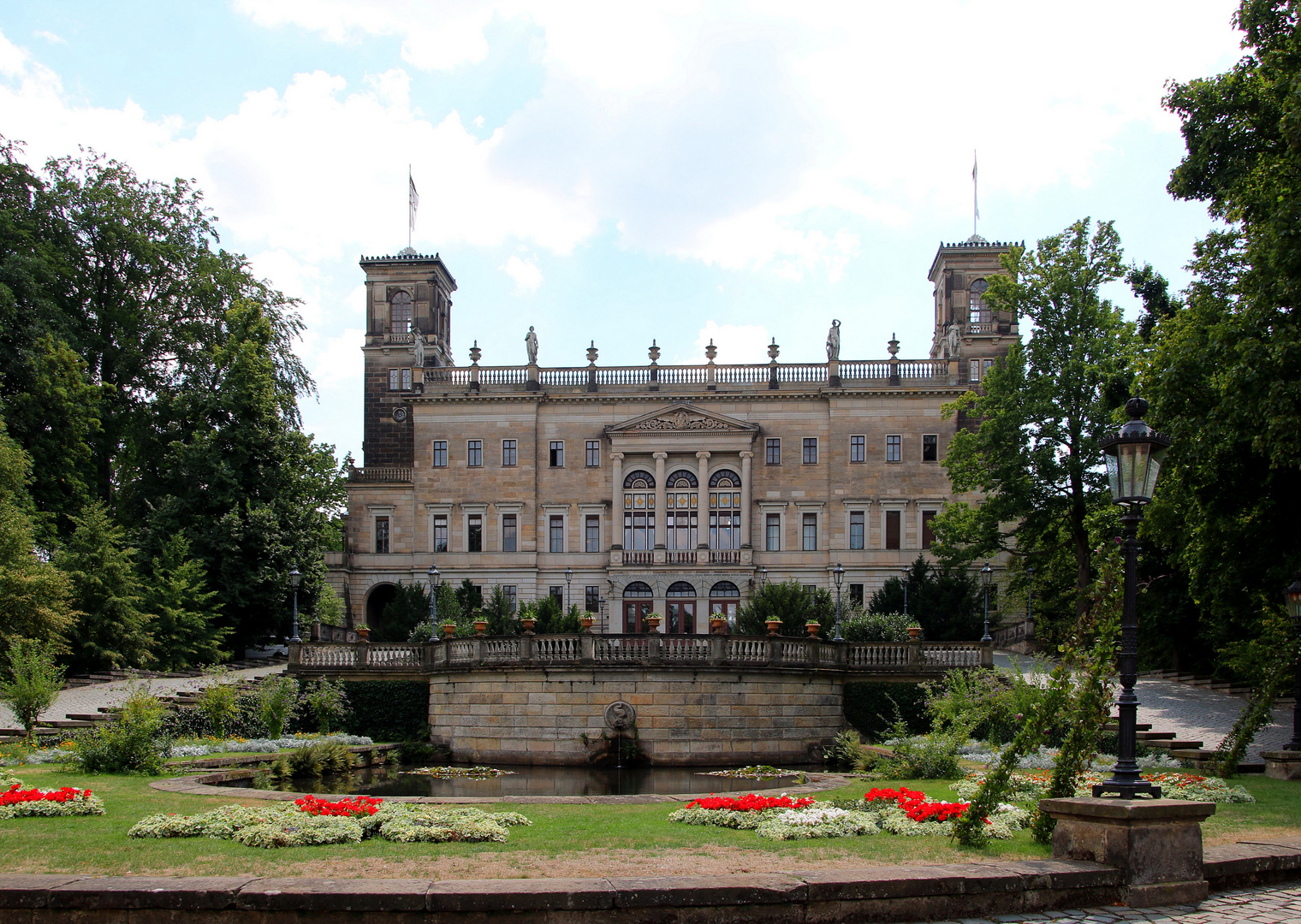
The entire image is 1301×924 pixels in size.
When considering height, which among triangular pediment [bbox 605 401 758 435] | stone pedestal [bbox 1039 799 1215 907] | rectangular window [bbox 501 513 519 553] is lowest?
stone pedestal [bbox 1039 799 1215 907]

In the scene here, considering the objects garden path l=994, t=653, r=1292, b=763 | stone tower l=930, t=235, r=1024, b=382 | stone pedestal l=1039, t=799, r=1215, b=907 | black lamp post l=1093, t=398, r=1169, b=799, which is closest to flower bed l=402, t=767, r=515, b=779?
garden path l=994, t=653, r=1292, b=763

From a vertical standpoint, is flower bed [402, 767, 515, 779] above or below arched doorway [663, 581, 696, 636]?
below

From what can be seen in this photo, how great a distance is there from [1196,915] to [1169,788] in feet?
20.0

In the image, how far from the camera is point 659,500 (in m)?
55.2

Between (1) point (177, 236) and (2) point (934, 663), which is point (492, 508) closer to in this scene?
(1) point (177, 236)

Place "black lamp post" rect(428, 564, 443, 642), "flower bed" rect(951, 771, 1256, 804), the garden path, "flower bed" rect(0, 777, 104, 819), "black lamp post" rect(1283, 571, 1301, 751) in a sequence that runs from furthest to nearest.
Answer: "black lamp post" rect(428, 564, 443, 642), the garden path, "black lamp post" rect(1283, 571, 1301, 751), "flower bed" rect(951, 771, 1256, 804), "flower bed" rect(0, 777, 104, 819)

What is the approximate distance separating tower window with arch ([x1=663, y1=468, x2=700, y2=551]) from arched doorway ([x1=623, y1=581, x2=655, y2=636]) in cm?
259

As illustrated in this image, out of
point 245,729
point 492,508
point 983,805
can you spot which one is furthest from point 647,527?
point 983,805

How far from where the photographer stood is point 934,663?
31.0m

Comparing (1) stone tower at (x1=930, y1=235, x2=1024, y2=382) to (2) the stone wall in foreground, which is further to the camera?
(1) stone tower at (x1=930, y1=235, x2=1024, y2=382)

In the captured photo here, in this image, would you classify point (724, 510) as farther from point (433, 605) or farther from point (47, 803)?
point (47, 803)

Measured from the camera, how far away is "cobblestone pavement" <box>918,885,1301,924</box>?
9242 mm

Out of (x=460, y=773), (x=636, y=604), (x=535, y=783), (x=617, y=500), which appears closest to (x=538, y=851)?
(x=535, y=783)

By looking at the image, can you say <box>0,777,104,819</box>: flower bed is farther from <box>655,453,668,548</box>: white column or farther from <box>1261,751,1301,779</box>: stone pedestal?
<box>655,453,668,548</box>: white column
